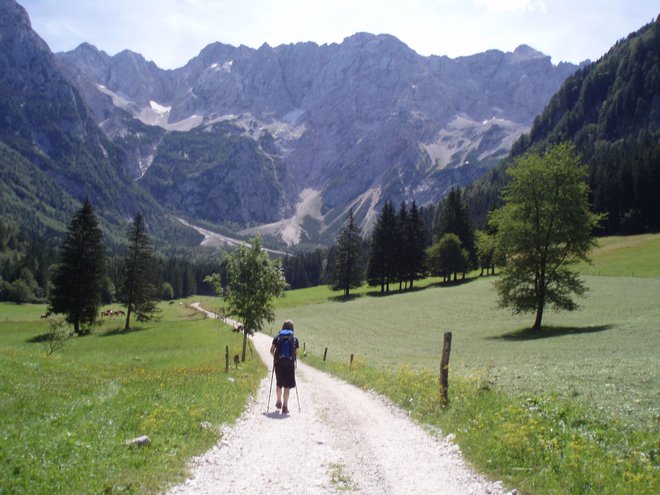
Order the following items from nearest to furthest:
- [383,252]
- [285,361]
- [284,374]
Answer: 1. [284,374]
2. [285,361]
3. [383,252]

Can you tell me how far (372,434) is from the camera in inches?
575

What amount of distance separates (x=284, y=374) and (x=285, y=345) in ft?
3.51

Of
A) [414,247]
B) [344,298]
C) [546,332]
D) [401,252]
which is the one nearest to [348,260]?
[344,298]

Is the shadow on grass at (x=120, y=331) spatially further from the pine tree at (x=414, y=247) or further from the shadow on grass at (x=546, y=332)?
the pine tree at (x=414, y=247)

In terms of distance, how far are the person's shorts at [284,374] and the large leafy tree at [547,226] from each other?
34.5 meters

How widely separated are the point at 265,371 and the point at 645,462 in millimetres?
23296

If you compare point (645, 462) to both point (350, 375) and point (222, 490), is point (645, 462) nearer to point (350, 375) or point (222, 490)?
point (222, 490)

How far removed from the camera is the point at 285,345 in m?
18.2

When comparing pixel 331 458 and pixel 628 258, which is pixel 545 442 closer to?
pixel 331 458

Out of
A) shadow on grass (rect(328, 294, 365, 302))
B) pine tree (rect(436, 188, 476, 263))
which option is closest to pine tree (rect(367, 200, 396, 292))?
shadow on grass (rect(328, 294, 365, 302))

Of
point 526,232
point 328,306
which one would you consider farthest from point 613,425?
point 328,306

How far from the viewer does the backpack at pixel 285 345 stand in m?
18.2

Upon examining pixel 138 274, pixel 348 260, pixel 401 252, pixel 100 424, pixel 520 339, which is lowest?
pixel 520 339

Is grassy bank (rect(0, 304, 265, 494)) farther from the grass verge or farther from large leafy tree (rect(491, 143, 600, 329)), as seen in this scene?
large leafy tree (rect(491, 143, 600, 329))
